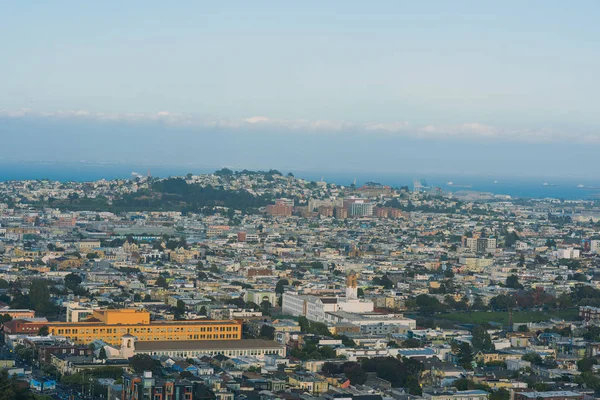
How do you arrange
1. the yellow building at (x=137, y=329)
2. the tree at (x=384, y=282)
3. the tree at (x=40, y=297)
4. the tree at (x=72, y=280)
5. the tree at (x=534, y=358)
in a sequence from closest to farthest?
the tree at (x=534, y=358) < the yellow building at (x=137, y=329) < the tree at (x=40, y=297) < the tree at (x=72, y=280) < the tree at (x=384, y=282)

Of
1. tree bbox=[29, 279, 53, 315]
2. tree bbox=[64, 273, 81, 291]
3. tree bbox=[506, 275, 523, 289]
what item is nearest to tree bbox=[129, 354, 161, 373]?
tree bbox=[29, 279, 53, 315]

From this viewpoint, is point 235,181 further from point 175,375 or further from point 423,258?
point 175,375

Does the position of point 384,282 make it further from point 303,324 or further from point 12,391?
point 12,391

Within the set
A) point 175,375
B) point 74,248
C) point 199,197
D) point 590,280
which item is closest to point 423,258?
point 590,280

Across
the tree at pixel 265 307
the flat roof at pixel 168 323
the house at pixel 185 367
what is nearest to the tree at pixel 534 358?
the flat roof at pixel 168 323

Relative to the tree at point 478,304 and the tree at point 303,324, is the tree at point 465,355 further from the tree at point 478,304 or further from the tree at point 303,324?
the tree at point 478,304

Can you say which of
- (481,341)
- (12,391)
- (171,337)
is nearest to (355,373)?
(171,337)

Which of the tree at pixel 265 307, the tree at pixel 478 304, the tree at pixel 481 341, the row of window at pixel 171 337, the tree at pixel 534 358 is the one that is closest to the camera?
the tree at pixel 534 358
